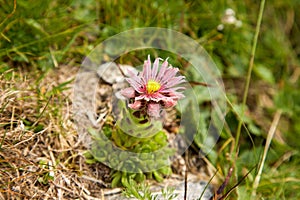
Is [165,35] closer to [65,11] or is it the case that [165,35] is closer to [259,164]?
[65,11]

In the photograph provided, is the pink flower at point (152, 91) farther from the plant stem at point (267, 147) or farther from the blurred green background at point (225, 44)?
the plant stem at point (267, 147)

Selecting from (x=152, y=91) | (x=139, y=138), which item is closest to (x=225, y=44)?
(x=139, y=138)

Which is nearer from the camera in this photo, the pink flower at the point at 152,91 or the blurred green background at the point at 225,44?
the pink flower at the point at 152,91

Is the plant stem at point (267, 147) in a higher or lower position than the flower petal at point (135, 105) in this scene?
lower

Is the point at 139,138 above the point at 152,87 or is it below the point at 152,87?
below

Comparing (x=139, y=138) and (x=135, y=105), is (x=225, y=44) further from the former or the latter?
(x=135, y=105)

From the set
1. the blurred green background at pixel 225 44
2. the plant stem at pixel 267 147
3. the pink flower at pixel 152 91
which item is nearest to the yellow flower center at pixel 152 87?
the pink flower at pixel 152 91
